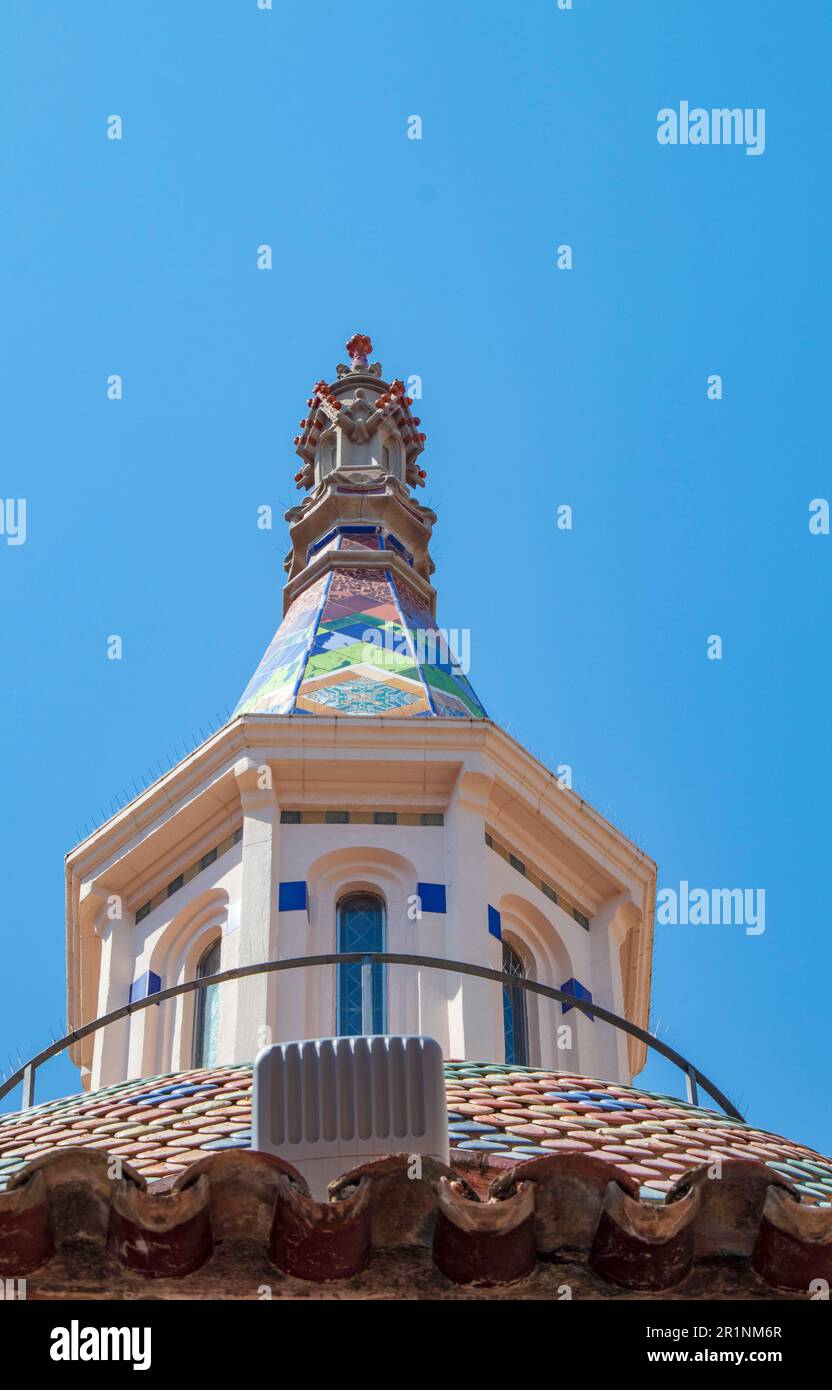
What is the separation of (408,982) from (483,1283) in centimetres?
1037

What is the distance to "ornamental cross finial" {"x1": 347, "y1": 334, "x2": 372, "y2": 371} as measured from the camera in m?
27.5

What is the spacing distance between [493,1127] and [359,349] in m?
18.6

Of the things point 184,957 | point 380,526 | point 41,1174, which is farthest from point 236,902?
point 41,1174

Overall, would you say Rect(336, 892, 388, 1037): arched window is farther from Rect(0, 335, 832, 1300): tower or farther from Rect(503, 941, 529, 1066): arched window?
Rect(503, 941, 529, 1066): arched window

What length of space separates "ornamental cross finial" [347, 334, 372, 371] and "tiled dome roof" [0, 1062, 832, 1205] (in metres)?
15.9

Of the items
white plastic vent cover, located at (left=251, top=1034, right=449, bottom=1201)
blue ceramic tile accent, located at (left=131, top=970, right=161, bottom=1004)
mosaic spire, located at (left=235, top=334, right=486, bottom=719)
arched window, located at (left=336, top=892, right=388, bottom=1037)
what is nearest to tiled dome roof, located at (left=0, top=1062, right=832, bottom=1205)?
white plastic vent cover, located at (left=251, top=1034, right=449, bottom=1201)

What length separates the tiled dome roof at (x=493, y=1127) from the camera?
963 centimetres

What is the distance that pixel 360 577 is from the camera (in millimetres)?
22984

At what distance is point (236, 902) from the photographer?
679 inches

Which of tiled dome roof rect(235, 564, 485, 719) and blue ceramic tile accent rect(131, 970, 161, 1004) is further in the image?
tiled dome roof rect(235, 564, 485, 719)

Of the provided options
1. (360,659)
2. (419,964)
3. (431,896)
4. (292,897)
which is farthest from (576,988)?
(419,964)

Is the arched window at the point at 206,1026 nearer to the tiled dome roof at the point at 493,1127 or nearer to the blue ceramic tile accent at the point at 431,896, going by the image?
the blue ceramic tile accent at the point at 431,896

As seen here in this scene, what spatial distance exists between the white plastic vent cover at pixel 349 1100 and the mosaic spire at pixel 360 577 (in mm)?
10272

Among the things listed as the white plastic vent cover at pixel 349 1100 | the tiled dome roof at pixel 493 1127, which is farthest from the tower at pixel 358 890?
the white plastic vent cover at pixel 349 1100
